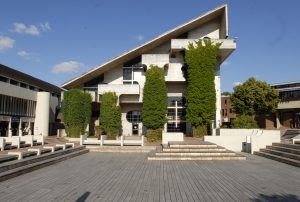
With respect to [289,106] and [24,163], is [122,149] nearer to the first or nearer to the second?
[24,163]

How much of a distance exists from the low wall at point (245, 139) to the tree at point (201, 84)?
4.94m

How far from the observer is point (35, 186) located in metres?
9.88

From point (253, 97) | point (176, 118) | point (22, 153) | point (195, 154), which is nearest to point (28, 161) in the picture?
point (22, 153)

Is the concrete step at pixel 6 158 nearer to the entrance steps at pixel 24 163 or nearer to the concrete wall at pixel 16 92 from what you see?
the entrance steps at pixel 24 163

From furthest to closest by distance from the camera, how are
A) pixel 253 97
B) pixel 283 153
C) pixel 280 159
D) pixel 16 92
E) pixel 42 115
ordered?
1. pixel 253 97
2. pixel 42 115
3. pixel 16 92
4. pixel 283 153
5. pixel 280 159

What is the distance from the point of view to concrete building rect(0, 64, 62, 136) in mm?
33656

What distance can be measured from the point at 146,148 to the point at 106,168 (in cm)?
1000

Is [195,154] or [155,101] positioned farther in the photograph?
[155,101]

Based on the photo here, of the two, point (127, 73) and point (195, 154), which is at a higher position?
point (127, 73)

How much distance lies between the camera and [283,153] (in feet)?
60.1

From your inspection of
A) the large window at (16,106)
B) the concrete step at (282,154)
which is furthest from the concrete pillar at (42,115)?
the concrete step at (282,154)

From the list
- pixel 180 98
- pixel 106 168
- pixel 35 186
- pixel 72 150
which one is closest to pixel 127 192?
pixel 35 186

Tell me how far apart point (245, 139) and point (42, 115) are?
23264mm

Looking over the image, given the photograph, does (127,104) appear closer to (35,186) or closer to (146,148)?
(146,148)
